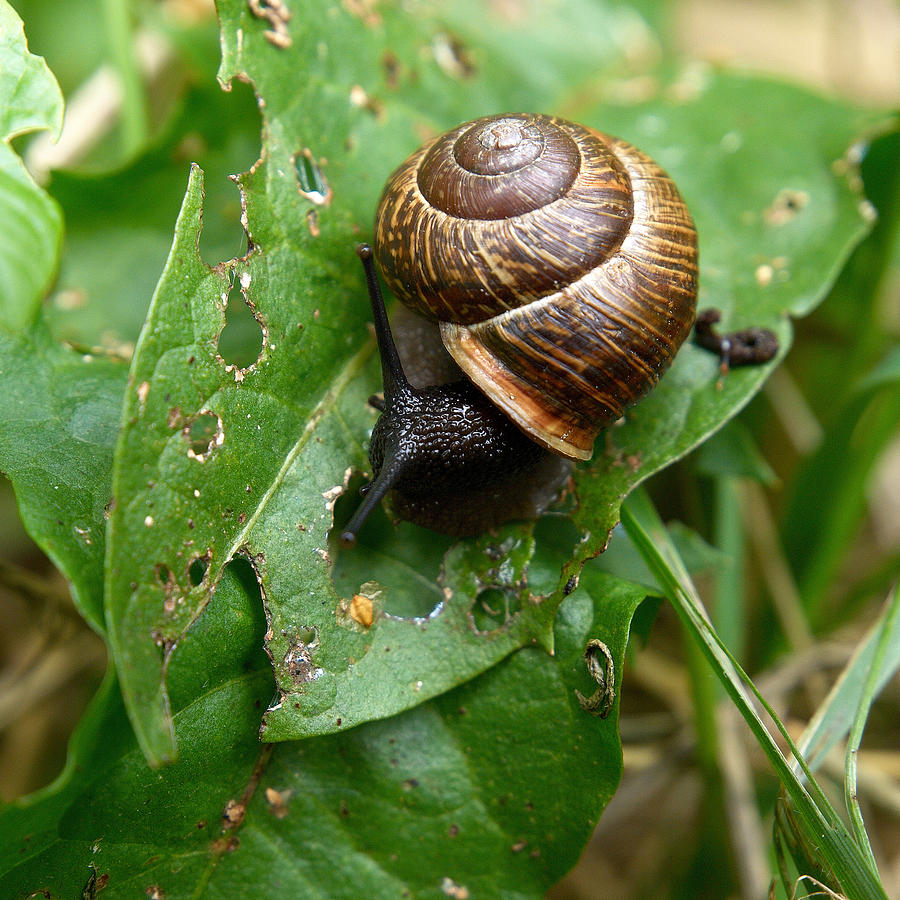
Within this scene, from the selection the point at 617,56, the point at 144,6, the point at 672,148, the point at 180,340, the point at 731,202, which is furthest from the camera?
the point at 617,56

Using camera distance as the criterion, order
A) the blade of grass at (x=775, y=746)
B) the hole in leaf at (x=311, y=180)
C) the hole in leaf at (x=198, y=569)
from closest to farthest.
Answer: the blade of grass at (x=775, y=746) < the hole in leaf at (x=198, y=569) < the hole in leaf at (x=311, y=180)

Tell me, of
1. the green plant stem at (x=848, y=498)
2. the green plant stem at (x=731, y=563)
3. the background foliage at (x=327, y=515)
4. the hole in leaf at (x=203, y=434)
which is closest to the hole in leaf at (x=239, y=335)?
the background foliage at (x=327, y=515)

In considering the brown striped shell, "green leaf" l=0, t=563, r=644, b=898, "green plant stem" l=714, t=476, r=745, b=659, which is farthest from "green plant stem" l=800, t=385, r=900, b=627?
"green leaf" l=0, t=563, r=644, b=898

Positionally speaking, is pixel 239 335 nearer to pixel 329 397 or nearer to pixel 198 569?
pixel 329 397

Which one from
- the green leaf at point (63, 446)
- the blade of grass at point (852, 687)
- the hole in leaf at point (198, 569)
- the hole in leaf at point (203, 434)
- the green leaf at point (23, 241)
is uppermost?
the green leaf at point (23, 241)

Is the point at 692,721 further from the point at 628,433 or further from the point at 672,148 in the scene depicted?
the point at 672,148

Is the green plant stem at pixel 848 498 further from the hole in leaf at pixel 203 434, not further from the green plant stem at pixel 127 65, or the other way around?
the green plant stem at pixel 127 65

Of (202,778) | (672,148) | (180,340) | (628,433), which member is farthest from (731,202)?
(202,778)

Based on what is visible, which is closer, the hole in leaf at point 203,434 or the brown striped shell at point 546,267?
the hole in leaf at point 203,434

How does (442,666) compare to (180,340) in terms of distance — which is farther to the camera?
(442,666)
